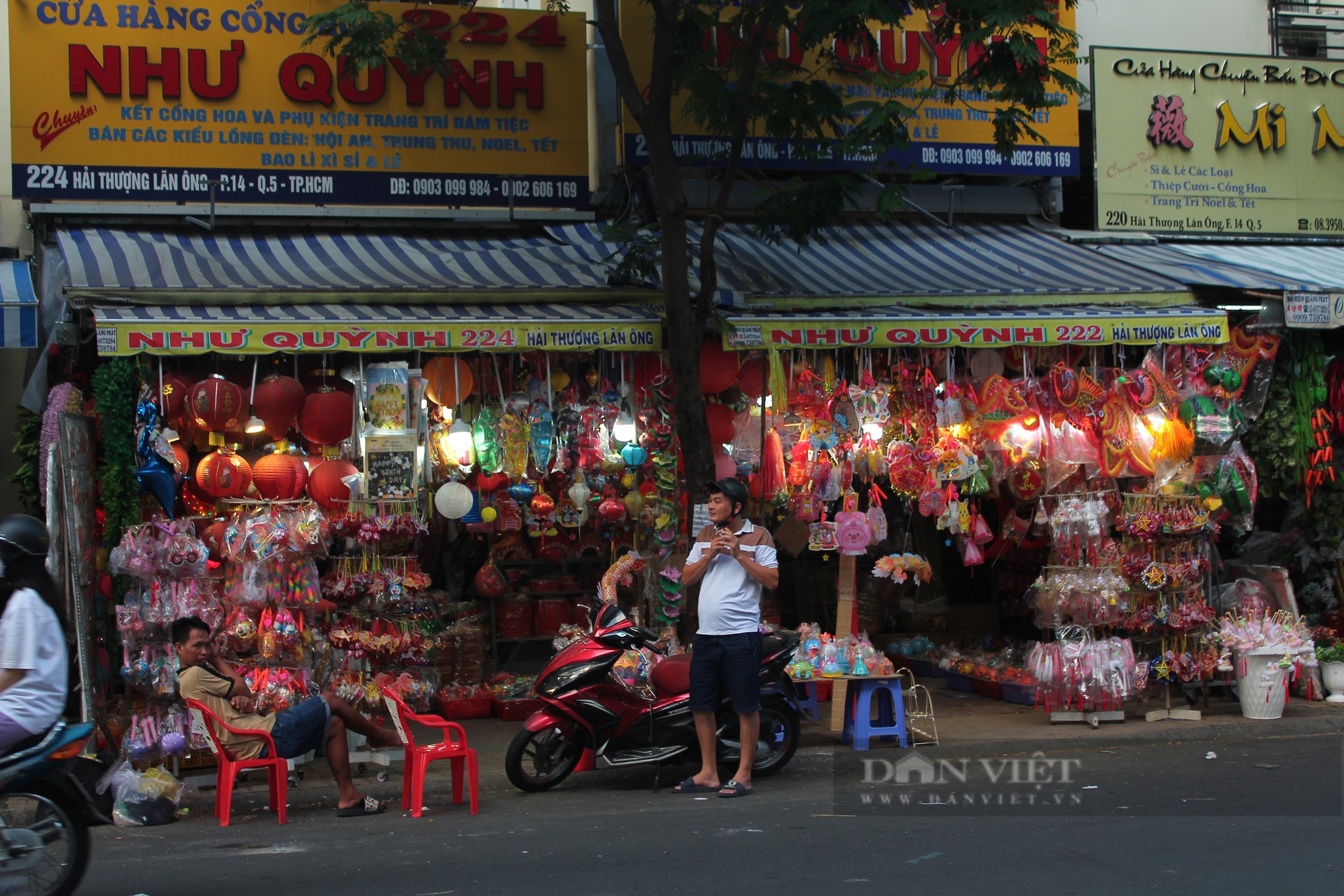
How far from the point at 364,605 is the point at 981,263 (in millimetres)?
6010

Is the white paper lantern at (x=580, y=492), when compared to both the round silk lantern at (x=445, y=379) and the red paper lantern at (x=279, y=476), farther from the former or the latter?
the red paper lantern at (x=279, y=476)

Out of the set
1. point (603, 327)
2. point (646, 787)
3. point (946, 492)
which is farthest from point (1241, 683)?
point (603, 327)

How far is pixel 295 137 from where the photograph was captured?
10.1m

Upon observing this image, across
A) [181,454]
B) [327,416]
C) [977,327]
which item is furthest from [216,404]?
[977,327]

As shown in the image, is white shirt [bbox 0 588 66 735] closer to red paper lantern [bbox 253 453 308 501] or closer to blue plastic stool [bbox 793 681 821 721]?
red paper lantern [bbox 253 453 308 501]

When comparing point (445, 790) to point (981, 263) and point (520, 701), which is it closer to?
point (520, 701)

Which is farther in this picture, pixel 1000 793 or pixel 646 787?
pixel 646 787

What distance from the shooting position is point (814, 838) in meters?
6.03

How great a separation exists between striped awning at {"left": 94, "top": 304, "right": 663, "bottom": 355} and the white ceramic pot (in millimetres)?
6093

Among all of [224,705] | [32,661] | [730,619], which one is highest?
[32,661]

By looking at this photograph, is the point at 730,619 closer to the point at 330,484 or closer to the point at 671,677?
the point at 671,677

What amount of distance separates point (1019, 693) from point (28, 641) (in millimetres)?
7826

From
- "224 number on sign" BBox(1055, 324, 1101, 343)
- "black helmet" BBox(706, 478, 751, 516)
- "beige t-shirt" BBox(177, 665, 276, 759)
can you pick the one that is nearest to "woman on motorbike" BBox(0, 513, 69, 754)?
"beige t-shirt" BBox(177, 665, 276, 759)

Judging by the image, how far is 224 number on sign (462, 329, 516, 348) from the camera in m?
8.30
